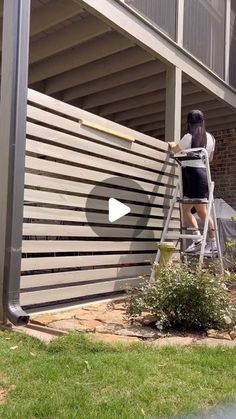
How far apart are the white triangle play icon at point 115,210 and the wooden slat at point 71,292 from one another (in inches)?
26.9

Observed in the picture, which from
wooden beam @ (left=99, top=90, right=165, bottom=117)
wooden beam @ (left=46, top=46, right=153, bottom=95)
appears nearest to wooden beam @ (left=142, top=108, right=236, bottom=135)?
wooden beam @ (left=99, top=90, right=165, bottom=117)

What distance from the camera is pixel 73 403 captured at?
2525 mm

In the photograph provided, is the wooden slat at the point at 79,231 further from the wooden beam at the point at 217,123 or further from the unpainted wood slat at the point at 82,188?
the wooden beam at the point at 217,123

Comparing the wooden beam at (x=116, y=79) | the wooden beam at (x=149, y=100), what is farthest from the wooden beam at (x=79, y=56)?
the wooden beam at (x=149, y=100)

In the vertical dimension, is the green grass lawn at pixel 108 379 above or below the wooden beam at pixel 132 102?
below

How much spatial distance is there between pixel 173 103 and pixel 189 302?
325 centimetres

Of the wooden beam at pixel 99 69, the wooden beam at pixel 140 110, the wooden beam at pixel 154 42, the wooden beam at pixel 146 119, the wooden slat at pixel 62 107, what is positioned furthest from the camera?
the wooden beam at pixel 146 119

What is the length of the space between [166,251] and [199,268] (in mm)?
1084

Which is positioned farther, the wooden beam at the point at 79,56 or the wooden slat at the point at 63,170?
the wooden beam at the point at 79,56

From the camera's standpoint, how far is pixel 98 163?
5117 mm

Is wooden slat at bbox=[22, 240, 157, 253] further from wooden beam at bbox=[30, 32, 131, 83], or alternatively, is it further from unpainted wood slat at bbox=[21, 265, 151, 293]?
wooden beam at bbox=[30, 32, 131, 83]

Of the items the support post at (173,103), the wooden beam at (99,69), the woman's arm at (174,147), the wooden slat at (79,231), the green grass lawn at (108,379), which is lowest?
the green grass lawn at (108,379)

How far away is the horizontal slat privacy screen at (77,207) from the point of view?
4.34 m
